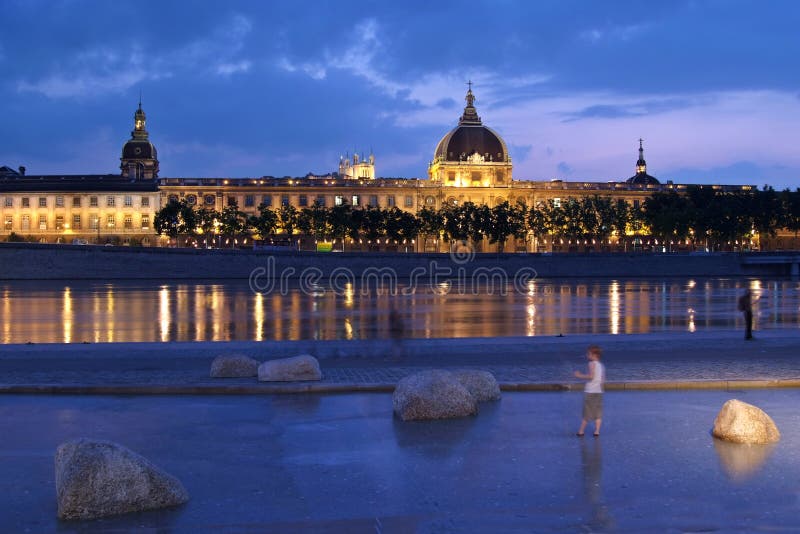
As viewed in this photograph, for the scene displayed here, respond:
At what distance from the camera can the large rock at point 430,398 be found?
14852 mm

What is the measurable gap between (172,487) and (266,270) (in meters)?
82.9

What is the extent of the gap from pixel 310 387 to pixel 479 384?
3.13 m

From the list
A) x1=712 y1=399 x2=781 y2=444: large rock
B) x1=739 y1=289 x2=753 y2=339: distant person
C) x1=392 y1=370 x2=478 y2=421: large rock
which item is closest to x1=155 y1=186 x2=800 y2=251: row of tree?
x1=739 y1=289 x2=753 y2=339: distant person

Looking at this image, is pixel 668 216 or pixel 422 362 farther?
pixel 668 216

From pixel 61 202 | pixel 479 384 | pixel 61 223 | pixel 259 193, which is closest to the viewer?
pixel 479 384

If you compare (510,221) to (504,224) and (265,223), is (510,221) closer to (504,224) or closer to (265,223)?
(504,224)

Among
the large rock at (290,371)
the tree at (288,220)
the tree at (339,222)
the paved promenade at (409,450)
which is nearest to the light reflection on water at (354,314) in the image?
the paved promenade at (409,450)

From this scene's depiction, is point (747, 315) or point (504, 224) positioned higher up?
point (504, 224)

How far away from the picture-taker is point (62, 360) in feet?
74.6

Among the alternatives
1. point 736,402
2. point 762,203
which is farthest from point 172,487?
point 762,203

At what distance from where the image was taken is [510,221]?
14888 centimetres

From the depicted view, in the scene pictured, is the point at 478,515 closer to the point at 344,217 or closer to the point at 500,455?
the point at 500,455

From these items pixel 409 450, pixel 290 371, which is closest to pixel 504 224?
pixel 290 371

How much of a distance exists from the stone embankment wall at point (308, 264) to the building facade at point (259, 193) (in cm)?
5550
